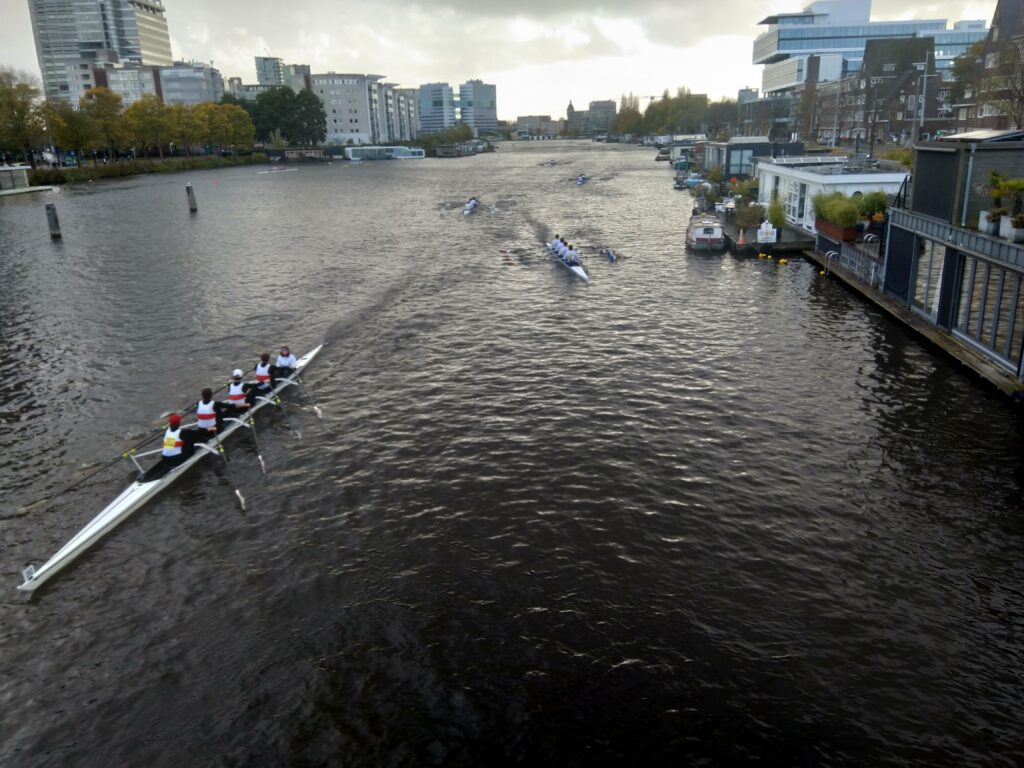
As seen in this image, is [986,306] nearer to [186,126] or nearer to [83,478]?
[83,478]

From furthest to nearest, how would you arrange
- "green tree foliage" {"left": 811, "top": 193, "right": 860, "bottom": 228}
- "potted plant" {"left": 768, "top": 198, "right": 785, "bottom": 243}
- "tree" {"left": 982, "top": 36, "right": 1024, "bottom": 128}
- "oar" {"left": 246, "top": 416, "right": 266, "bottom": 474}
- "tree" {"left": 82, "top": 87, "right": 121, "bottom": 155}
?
"tree" {"left": 82, "top": 87, "right": 121, "bottom": 155} → "tree" {"left": 982, "top": 36, "right": 1024, "bottom": 128} → "potted plant" {"left": 768, "top": 198, "right": 785, "bottom": 243} → "green tree foliage" {"left": 811, "top": 193, "right": 860, "bottom": 228} → "oar" {"left": 246, "top": 416, "right": 266, "bottom": 474}

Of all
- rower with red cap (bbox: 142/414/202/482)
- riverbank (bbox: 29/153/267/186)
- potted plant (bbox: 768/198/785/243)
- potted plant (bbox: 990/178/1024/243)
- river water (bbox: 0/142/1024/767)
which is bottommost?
river water (bbox: 0/142/1024/767)

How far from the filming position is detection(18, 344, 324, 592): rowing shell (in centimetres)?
1903

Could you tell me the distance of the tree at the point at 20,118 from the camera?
125 meters

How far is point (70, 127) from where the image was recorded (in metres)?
141

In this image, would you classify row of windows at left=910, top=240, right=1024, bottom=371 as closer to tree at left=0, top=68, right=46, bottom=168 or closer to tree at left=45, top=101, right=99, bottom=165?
tree at left=0, top=68, right=46, bottom=168

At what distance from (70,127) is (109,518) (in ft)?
492

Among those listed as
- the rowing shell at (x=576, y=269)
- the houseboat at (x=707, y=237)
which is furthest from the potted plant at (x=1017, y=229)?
the houseboat at (x=707, y=237)

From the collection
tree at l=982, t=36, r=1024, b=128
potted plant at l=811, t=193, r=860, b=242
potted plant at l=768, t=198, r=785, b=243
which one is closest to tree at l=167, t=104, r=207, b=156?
potted plant at l=768, t=198, r=785, b=243

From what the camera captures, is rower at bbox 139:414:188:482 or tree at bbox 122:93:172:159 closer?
rower at bbox 139:414:188:482

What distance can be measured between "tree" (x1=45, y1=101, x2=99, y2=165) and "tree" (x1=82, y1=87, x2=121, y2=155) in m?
2.03

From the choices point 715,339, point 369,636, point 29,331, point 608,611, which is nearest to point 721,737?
point 608,611

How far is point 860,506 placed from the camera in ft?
70.5

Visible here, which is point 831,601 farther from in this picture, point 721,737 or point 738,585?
point 721,737
